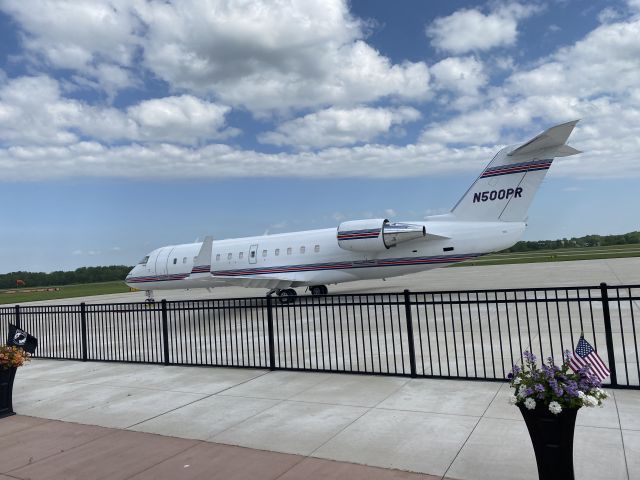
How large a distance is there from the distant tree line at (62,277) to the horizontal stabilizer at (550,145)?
3910 inches

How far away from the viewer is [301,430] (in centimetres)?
591

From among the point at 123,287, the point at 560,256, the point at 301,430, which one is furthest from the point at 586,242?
the point at 301,430

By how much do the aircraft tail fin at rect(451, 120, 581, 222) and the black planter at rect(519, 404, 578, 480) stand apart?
55.8 feet

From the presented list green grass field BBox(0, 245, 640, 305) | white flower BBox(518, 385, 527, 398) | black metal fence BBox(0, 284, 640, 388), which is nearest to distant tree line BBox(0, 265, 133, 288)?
green grass field BBox(0, 245, 640, 305)

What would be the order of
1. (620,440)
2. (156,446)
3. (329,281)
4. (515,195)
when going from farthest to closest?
(329,281)
(515,195)
(156,446)
(620,440)

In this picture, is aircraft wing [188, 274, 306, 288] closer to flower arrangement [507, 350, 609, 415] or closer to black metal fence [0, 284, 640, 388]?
black metal fence [0, 284, 640, 388]

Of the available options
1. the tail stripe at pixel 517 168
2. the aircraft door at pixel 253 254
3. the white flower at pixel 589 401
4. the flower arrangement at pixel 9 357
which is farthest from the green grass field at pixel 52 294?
the white flower at pixel 589 401

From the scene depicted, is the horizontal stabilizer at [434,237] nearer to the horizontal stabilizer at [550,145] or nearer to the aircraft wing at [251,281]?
the horizontal stabilizer at [550,145]

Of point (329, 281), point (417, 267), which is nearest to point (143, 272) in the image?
point (329, 281)

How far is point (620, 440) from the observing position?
4.95m

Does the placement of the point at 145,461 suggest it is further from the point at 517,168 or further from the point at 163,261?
the point at 163,261

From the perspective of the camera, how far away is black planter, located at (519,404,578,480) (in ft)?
12.1

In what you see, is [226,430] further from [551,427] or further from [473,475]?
[551,427]

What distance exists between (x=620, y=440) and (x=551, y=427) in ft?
6.15
